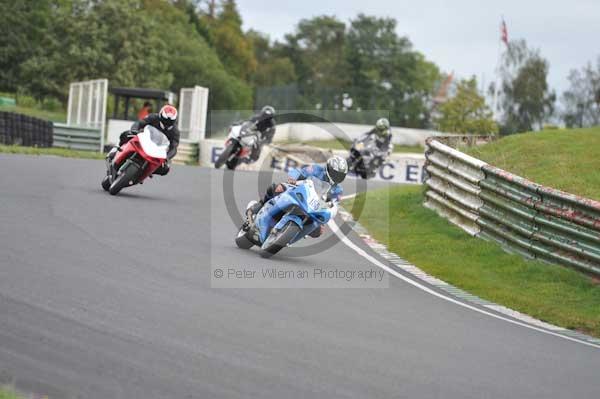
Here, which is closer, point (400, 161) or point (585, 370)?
point (585, 370)

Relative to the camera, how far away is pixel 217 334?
7957 mm

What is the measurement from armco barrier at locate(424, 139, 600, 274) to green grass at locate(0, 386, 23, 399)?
26.9ft

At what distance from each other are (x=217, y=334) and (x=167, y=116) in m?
9.02

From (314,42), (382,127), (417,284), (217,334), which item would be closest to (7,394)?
(217,334)

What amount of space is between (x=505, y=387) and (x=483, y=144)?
1413 centimetres

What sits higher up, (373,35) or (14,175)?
(373,35)

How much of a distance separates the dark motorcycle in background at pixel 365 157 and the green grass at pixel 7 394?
25.5m

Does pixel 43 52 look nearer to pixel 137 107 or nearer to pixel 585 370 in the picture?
pixel 137 107

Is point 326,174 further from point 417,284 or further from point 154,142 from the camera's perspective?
point 154,142

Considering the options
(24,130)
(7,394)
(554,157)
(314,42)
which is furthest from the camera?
(314,42)

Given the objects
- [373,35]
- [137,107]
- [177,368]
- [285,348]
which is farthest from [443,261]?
[373,35]

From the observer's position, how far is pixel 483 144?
21234 mm

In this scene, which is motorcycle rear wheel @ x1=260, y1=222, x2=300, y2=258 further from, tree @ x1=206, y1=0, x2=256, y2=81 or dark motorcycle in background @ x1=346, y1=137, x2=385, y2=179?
tree @ x1=206, y1=0, x2=256, y2=81

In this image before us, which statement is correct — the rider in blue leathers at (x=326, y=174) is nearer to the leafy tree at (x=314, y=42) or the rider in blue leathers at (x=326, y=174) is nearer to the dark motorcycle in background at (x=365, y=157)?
the dark motorcycle in background at (x=365, y=157)
